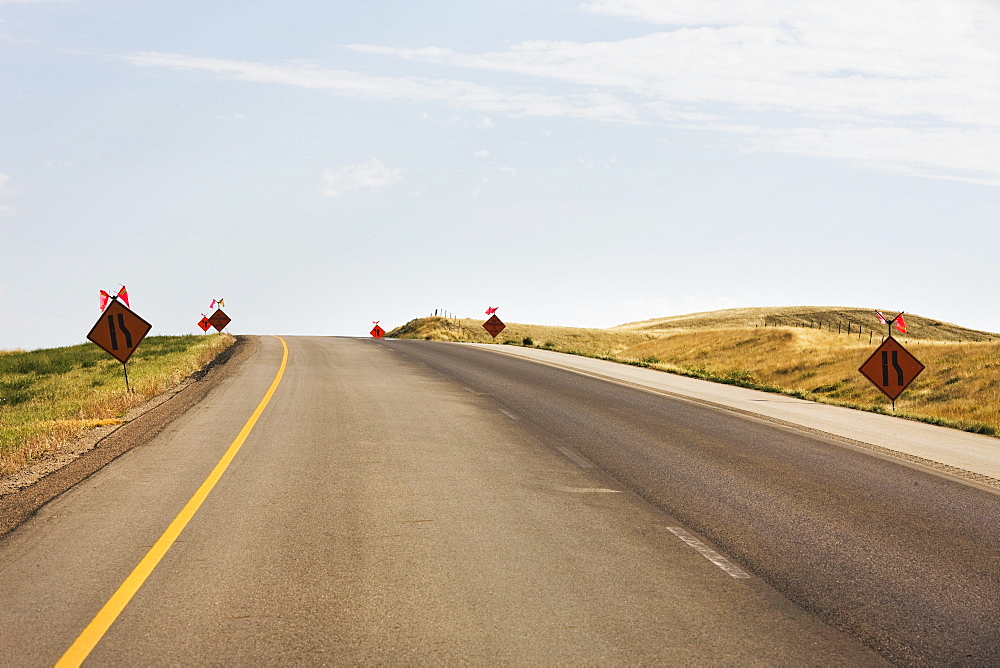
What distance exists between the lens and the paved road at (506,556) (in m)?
4.47

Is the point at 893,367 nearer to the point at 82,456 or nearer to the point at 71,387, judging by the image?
the point at 82,456

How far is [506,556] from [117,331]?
13489mm

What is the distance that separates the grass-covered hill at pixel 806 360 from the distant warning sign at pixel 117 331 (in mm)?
16515

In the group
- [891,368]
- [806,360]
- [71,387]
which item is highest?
[891,368]

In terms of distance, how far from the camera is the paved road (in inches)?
176

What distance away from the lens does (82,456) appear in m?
10.2

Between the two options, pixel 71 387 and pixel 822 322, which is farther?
pixel 822 322

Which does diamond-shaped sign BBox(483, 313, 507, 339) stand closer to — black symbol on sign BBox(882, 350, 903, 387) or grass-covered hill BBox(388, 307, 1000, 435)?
grass-covered hill BBox(388, 307, 1000, 435)

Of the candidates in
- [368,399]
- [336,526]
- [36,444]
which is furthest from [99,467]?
[368,399]

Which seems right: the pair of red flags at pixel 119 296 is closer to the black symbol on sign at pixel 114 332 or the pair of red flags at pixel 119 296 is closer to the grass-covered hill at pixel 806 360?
the black symbol on sign at pixel 114 332

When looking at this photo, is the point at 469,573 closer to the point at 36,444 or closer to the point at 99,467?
the point at 99,467

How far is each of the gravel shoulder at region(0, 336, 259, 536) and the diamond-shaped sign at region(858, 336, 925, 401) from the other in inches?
570

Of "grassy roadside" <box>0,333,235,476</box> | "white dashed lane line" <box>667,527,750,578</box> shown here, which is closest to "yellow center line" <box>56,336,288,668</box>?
"grassy roadside" <box>0,333,235,476</box>

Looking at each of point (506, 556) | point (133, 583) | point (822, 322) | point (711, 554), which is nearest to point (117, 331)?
point (133, 583)
